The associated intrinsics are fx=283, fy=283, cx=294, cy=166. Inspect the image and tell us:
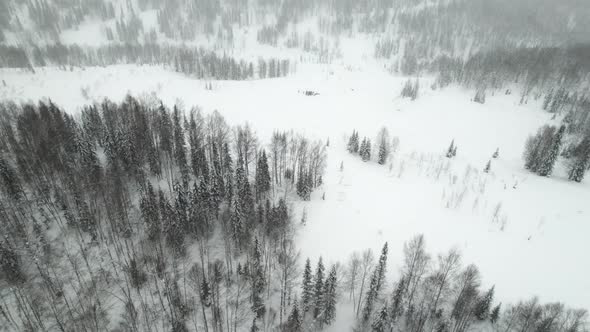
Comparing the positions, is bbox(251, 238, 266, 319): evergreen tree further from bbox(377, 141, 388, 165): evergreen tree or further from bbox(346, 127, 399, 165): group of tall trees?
bbox(377, 141, 388, 165): evergreen tree

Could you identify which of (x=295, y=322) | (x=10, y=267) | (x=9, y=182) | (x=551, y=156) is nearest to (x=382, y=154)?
(x=551, y=156)

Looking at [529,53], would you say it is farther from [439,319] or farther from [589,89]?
[439,319]

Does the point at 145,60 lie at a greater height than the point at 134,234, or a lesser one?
greater

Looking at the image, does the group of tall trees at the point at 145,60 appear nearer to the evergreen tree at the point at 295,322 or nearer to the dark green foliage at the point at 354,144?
the dark green foliage at the point at 354,144

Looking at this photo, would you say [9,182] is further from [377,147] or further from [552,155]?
[552,155]

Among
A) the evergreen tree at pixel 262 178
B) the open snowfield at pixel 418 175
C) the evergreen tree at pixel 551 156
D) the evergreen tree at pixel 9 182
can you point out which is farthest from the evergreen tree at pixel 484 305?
the evergreen tree at pixel 9 182

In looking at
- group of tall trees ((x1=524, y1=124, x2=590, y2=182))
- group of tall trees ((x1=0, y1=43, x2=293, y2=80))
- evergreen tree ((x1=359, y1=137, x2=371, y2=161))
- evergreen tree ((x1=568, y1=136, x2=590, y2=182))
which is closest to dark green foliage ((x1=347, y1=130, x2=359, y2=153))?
evergreen tree ((x1=359, y1=137, x2=371, y2=161))
